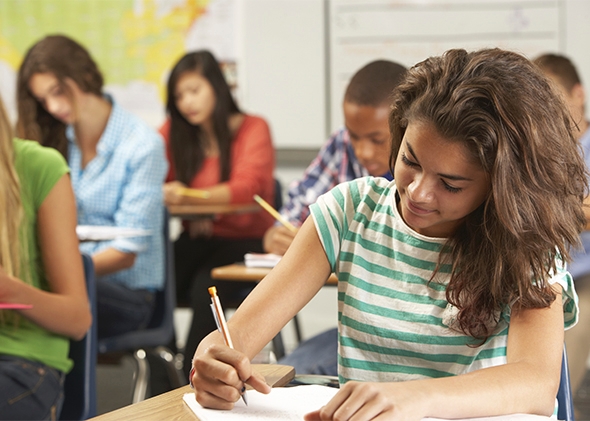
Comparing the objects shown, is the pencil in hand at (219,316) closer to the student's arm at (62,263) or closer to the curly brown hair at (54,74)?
the student's arm at (62,263)

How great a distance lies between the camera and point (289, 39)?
14.6ft

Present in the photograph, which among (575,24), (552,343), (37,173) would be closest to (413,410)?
(552,343)

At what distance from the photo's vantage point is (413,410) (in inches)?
35.5

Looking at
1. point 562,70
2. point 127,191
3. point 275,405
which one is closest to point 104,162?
point 127,191

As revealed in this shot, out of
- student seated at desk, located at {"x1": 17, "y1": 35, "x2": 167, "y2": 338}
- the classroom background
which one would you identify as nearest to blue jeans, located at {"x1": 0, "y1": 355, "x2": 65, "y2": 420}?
student seated at desk, located at {"x1": 17, "y1": 35, "x2": 167, "y2": 338}

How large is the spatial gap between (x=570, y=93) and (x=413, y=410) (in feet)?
7.54

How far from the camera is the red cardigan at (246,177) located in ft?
11.4

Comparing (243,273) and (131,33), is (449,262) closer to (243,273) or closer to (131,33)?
(243,273)

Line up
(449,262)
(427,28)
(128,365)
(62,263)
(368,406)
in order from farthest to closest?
(427,28), (128,365), (62,263), (449,262), (368,406)

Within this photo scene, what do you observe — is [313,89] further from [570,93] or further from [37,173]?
[37,173]

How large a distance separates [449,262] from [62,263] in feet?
2.59

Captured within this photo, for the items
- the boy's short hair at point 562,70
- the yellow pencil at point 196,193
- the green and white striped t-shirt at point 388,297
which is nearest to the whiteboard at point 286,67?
the yellow pencil at point 196,193

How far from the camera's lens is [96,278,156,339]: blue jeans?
2.55 m

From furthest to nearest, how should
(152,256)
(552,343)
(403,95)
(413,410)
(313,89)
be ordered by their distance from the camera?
(313,89), (152,256), (403,95), (552,343), (413,410)
